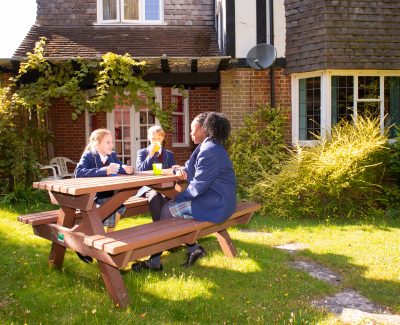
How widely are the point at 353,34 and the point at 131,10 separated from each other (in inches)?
256

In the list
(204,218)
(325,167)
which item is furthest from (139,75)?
(204,218)

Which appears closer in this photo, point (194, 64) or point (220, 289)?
point (220, 289)

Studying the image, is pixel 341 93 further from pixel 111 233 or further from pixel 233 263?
pixel 111 233

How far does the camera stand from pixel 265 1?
32.7 feet

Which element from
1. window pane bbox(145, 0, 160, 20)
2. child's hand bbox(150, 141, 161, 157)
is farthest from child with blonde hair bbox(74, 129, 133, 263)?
window pane bbox(145, 0, 160, 20)

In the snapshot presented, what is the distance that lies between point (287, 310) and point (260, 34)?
7.69m

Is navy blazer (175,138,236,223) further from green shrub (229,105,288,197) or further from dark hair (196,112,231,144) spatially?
green shrub (229,105,288,197)

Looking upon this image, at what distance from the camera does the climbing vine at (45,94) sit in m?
9.07

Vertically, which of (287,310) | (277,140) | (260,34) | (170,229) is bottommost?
(287,310)

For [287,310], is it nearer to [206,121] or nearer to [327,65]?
[206,121]

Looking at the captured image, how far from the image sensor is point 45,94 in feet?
30.3

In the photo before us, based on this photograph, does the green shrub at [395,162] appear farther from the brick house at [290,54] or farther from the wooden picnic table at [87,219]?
the wooden picnic table at [87,219]

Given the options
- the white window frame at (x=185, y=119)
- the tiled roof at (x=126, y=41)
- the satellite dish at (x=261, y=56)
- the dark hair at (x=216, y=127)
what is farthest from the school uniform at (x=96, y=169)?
the white window frame at (x=185, y=119)

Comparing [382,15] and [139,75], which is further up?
[382,15]
